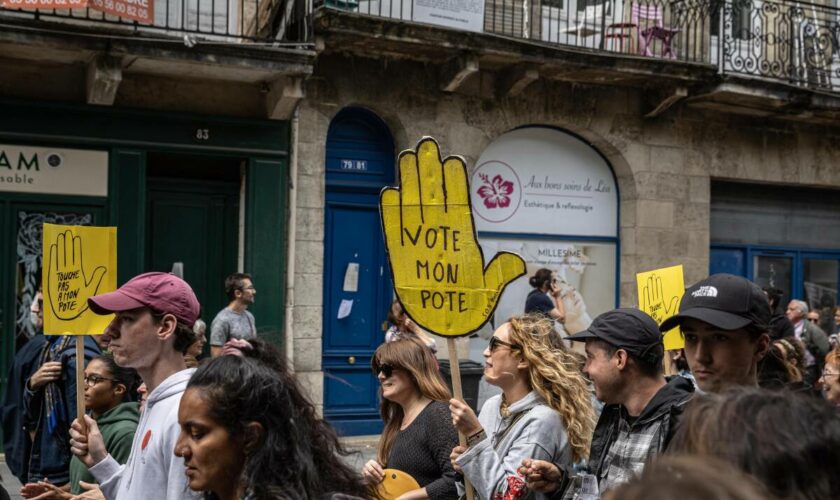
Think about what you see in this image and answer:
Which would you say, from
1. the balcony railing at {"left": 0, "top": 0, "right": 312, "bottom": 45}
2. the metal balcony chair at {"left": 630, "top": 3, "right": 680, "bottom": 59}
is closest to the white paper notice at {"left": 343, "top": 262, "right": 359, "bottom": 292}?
the balcony railing at {"left": 0, "top": 0, "right": 312, "bottom": 45}

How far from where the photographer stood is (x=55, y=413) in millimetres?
5809

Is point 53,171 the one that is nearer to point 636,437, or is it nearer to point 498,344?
point 498,344

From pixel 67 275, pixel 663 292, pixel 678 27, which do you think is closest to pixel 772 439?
pixel 67 275

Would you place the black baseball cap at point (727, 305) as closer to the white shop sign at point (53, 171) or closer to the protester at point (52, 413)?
the protester at point (52, 413)

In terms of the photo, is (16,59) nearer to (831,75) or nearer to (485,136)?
(485,136)

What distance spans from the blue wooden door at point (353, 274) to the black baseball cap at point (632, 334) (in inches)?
338

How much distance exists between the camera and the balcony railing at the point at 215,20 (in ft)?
35.3

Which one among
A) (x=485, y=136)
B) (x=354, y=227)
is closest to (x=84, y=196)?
(x=354, y=227)

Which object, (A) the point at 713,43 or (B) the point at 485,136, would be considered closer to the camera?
(B) the point at 485,136

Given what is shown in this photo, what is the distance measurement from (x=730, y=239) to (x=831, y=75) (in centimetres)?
292

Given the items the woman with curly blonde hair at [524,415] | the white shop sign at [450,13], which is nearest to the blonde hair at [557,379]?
Answer: the woman with curly blonde hair at [524,415]

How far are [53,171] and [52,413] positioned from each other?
5652 mm

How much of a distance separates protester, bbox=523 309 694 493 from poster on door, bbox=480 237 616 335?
933 cm

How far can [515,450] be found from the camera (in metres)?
4.25
